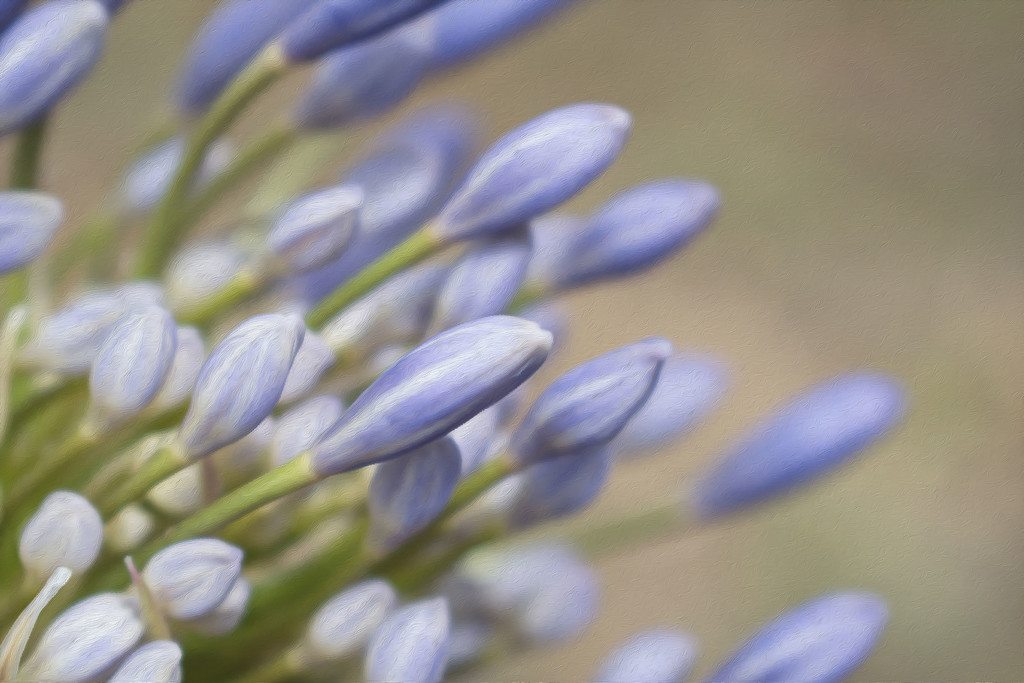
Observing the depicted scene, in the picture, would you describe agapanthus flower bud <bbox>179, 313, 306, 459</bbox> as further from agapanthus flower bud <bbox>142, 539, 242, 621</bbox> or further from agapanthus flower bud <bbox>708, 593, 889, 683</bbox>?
agapanthus flower bud <bbox>708, 593, 889, 683</bbox>

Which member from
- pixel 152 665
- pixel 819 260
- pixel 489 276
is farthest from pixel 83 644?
pixel 819 260

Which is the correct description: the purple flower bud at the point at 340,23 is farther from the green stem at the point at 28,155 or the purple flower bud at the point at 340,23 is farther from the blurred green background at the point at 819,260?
the blurred green background at the point at 819,260

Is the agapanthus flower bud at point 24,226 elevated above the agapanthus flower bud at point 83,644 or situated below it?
above

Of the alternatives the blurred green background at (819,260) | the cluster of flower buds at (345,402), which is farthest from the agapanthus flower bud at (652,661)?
the blurred green background at (819,260)

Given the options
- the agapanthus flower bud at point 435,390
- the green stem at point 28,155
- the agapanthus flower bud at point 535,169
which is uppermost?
the green stem at point 28,155

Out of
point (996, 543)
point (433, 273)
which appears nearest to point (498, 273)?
point (433, 273)

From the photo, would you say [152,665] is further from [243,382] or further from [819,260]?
[819,260]

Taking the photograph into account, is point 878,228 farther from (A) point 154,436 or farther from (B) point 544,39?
(A) point 154,436
